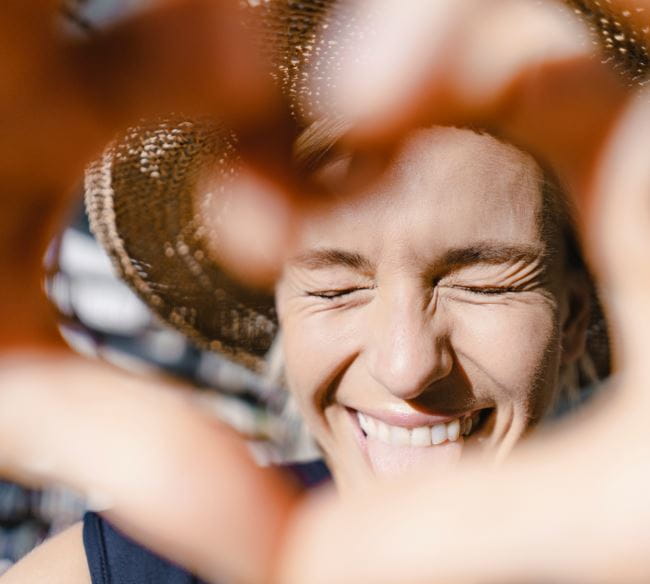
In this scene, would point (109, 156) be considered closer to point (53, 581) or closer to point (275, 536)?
point (275, 536)

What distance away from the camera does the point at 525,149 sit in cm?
85

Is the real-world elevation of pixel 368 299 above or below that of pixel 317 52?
below

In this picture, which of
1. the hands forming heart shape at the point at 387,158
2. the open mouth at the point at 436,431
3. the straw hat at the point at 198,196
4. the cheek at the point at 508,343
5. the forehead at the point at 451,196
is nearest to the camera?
the hands forming heart shape at the point at 387,158

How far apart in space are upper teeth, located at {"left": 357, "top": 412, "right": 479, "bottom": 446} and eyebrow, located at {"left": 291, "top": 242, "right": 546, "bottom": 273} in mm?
266

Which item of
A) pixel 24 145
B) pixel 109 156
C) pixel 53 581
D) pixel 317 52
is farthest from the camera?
pixel 53 581

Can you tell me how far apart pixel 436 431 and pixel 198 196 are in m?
0.54

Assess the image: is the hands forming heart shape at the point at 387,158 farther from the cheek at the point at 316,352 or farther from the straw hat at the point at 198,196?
the cheek at the point at 316,352

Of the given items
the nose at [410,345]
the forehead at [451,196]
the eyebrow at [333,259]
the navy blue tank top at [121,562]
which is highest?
the forehead at [451,196]

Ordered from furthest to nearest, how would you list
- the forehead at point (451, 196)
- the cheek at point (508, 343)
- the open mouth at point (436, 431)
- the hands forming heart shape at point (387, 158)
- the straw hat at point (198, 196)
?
the open mouth at point (436, 431) → the cheek at point (508, 343) → the forehead at point (451, 196) → the straw hat at point (198, 196) → the hands forming heart shape at point (387, 158)

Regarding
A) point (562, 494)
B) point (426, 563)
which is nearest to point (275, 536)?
point (426, 563)

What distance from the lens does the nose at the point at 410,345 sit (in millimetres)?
953

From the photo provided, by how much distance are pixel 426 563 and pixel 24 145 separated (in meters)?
0.52

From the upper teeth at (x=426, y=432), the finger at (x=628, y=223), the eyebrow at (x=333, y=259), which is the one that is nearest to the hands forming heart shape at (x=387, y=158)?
the finger at (x=628, y=223)

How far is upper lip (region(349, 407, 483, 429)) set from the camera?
1088 millimetres
